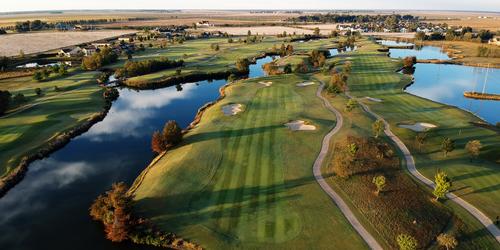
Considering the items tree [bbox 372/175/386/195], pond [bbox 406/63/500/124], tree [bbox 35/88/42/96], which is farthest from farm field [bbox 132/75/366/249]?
tree [bbox 35/88/42/96]

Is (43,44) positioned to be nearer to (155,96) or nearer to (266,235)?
(155,96)

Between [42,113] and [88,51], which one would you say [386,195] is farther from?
[88,51]

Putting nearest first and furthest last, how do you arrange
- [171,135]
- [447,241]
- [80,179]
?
[447,241] < [80,179] < [171,135]

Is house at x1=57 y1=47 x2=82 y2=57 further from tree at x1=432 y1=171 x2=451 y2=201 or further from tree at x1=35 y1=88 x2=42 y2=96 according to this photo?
tree at x1=432 y1=171 x2=451 y2=201

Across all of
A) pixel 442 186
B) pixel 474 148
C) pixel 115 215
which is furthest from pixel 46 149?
pixel 474 148

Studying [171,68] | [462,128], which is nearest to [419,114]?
[462,128]

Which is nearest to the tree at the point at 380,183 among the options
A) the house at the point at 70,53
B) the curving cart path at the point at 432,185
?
the curving cart path at the point at 432,185
